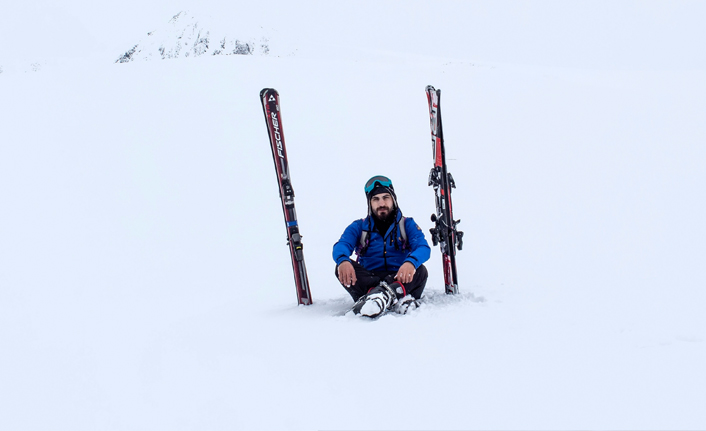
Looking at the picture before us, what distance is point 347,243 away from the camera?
424cm

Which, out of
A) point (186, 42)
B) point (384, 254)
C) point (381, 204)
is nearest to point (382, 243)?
point (384, 254)

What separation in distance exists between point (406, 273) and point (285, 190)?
1615 millimetres

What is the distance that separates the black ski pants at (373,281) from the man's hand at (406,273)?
20cm

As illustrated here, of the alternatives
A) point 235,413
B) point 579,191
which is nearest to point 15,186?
point 235,413

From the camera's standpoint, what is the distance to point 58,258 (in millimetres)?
6027

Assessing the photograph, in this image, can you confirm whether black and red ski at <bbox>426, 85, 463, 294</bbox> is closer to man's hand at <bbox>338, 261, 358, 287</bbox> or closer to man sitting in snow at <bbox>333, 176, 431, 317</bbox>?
man sitting in snow at <bbox>333, 176, 431, 317</bbox>

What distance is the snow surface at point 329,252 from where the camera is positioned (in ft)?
7.71

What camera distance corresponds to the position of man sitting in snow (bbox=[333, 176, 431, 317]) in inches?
151

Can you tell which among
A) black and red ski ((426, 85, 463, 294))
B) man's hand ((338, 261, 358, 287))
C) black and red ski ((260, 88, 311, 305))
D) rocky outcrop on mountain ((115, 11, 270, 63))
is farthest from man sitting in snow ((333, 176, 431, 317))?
rocky outcrop on mountain ((115, 11, 270, 63))

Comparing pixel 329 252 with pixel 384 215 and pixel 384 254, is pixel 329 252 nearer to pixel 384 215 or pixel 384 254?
pixel 384 254

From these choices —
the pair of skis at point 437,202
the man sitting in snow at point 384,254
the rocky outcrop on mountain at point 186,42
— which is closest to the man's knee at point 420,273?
the man sitting in snow at point 384,254

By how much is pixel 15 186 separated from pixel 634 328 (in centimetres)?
1000

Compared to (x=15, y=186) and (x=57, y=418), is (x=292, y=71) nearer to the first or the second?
(x=15, y=186)

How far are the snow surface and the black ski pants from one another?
198 millimetres
